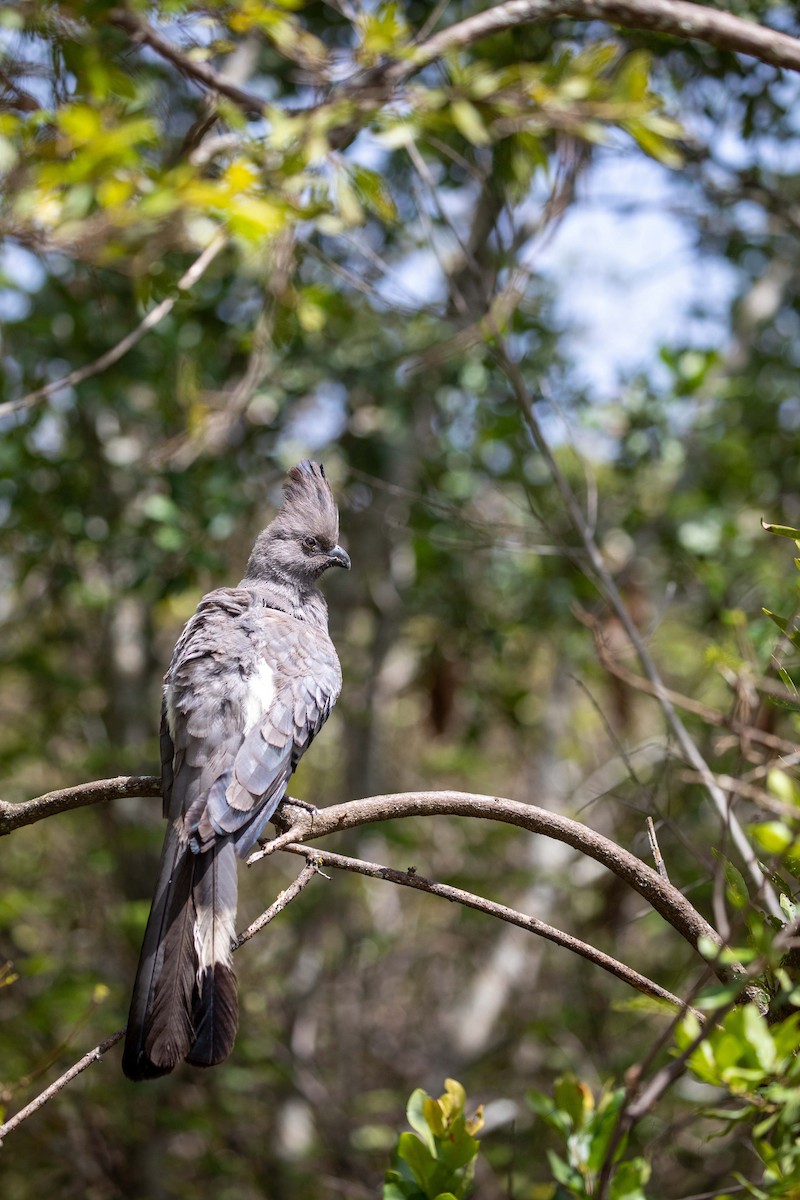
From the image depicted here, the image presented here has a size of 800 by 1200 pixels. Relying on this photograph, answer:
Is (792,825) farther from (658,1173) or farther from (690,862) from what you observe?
(658,1173)

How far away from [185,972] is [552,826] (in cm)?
100

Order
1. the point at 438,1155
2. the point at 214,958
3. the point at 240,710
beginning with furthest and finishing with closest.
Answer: the point at 240,710
the point at 214,958
the point at 438,1155

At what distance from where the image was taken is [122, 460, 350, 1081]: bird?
255 centimetres

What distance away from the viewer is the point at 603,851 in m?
2.34

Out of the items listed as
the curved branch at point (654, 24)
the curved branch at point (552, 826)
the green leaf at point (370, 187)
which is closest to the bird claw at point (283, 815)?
the curved branch at point (552, 826)

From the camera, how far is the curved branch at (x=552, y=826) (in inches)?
91.0

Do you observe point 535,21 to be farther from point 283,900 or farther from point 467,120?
point 283,900

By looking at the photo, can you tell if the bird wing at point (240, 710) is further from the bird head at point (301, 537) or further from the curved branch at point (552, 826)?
the curved branch at point (552, 826)

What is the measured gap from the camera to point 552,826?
235 centimetres

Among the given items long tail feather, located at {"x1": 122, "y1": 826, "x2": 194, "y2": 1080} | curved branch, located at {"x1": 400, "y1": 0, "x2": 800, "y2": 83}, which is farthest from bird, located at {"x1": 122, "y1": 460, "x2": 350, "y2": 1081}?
curved branch, located at {"x1": 400, "y1": 0, "x2": 800, "y2": 83}

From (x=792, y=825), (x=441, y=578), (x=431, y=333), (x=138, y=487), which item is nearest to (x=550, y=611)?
(x=441, y=578)

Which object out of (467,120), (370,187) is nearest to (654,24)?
(467,120)

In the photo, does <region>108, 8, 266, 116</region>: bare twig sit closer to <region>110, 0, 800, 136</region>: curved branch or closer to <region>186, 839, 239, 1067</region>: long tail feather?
<region>110, 0, 800, 136</region>: curved branch

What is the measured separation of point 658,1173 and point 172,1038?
14.6 feet
